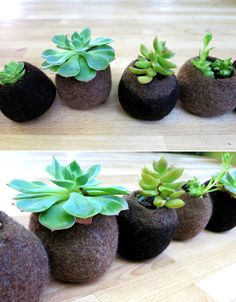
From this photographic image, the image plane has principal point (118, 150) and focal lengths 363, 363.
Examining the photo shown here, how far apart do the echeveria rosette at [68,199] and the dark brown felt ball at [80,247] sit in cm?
2

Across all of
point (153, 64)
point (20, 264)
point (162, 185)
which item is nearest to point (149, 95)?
point (153, 64)

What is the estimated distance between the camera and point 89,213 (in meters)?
0.35

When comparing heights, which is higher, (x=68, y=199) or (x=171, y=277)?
(x=68, y=199)

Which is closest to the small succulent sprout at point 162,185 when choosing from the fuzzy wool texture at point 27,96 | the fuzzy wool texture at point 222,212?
the fuzzy wool texture at point 222,212

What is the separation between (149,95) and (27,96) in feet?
0.61

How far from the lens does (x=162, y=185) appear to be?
0.44 m

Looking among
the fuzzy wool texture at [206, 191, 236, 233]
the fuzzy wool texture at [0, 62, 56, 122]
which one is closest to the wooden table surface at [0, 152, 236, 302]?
the fuzzy wool texture at [206, 191, 236, 233]

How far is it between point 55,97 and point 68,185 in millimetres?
259

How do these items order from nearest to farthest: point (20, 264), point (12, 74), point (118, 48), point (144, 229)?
point (20, 264) < point (144, 229) < point (12, 74) < point (118, 48)

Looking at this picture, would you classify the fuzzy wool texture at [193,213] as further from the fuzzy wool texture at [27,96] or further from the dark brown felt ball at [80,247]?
the fuzzy wool texture at [27,96]

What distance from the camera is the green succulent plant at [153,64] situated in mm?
540

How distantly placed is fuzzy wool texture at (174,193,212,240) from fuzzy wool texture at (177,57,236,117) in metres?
0.17

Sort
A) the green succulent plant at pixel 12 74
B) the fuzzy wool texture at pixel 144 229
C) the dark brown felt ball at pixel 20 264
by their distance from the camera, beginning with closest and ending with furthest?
the dark brown felt ball at pixel 20 264 → the fuzzy wool texture at pixel 144 229 → the green succulent plant at pixel 12 74

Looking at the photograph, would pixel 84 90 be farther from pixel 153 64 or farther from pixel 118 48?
pixel 118 48
